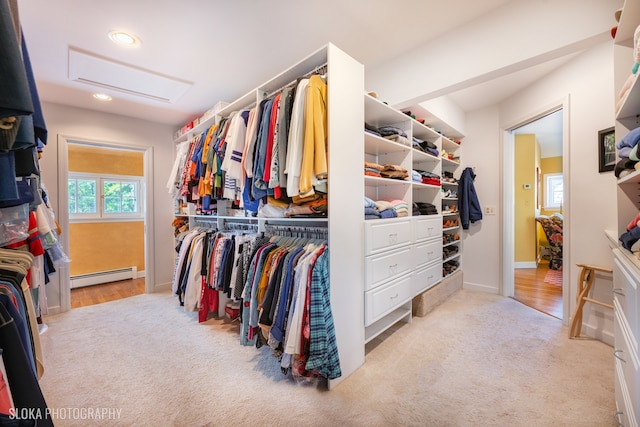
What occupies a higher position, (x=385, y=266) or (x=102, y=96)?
(x=102, y=96)

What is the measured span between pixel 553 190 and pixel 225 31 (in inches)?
286

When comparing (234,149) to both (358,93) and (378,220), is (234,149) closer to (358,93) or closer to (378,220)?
(358,93)

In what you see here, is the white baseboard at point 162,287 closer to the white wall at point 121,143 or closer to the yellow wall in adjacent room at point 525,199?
the white wall at point 121,143

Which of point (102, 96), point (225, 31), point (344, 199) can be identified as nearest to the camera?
point (344, 199)

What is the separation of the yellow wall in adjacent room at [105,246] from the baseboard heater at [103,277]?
6 centimetres

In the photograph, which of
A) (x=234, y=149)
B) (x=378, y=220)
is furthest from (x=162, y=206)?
(x=378, y=220)

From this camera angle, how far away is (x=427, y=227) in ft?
8.75

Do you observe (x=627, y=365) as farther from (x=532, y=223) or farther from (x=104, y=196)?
(x=104, y=196)

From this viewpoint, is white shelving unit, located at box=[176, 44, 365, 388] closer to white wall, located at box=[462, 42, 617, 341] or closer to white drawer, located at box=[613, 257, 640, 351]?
white drawer, located at box=[613, 257, 640, 351]

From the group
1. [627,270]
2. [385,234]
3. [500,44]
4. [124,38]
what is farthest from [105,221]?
[627,270]

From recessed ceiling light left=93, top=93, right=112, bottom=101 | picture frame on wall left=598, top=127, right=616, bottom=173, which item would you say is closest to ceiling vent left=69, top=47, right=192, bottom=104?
recessed ceiling light left=93, top=93, right=112, bottom=101

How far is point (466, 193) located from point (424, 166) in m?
0.72

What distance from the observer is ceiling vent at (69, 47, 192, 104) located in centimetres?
215

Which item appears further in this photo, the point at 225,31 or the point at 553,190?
the point at 553,190
